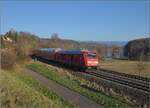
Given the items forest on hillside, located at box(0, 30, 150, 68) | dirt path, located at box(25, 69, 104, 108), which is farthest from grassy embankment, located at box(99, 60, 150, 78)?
dirt path, located at box(25, 69, 104, 108)

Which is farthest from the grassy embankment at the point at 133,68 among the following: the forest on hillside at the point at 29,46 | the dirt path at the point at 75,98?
the dirt path at the point at 75,98

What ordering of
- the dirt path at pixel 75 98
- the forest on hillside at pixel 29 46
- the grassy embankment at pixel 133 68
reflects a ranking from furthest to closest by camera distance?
the grassy embankment at pixel 133 68
the forest on hillside at pixel 29 46
the dirt path at pixel 75 98

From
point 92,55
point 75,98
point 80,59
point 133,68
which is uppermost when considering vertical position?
point 92,55

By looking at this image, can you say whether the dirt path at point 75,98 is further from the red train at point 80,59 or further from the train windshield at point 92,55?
the train windshield at point 92,55

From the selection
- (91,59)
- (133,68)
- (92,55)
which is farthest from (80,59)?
(133,68)

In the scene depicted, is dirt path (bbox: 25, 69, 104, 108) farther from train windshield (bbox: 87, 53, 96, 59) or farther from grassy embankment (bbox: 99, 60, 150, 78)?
grassy embankment (bbox: 99, 60, 150, 78)

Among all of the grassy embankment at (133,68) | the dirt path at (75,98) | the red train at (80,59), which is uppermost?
the red train at (80,59)

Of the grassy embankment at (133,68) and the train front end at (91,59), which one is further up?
the train front end at (91,59)

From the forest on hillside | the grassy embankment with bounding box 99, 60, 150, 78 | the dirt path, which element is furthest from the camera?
the grassy embankment with bounding box 99, 60, 150, 78

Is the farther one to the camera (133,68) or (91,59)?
(133,68)

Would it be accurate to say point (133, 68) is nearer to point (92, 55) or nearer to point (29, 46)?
point (92, 55)

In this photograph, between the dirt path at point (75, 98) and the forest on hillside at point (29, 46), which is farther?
the forest on hillside at point (29, 46)

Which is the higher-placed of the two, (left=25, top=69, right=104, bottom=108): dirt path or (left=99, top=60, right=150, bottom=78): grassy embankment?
(left=25, top=69, right=104, bottom=108): dirt path

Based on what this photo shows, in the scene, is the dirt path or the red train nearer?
the dirt path
